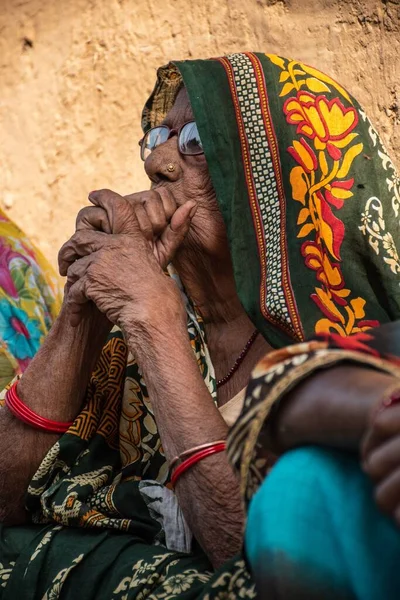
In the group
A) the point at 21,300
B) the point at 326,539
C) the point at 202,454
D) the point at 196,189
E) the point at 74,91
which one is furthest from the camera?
the point at 74,91

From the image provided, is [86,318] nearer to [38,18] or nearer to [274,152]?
[274,152]

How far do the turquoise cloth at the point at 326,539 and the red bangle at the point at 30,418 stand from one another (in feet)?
4.49

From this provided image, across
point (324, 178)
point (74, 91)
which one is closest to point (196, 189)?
point (324, 178)

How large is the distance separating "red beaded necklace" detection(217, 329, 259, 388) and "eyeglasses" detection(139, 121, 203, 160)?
553mm

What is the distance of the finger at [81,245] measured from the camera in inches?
111

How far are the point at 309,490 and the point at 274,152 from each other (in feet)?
4.79

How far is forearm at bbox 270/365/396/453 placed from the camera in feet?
5.28

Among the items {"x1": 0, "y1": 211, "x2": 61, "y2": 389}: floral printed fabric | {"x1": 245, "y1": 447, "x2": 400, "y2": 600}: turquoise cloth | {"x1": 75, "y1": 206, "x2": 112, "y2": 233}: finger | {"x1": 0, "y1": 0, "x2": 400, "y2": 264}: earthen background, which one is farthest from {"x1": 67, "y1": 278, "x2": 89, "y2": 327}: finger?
{"x1": 0, "y1": 0, "x2": 400, "y2": 264}: earthen background

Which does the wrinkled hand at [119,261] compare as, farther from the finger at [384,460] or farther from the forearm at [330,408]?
the finger at [384,460]

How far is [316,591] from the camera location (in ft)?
5.12

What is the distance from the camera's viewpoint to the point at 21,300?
414cm

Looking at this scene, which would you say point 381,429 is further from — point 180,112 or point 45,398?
point 180,112

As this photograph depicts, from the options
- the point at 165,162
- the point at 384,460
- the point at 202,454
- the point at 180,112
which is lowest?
the point at 202,454

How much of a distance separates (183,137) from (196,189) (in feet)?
0.54
